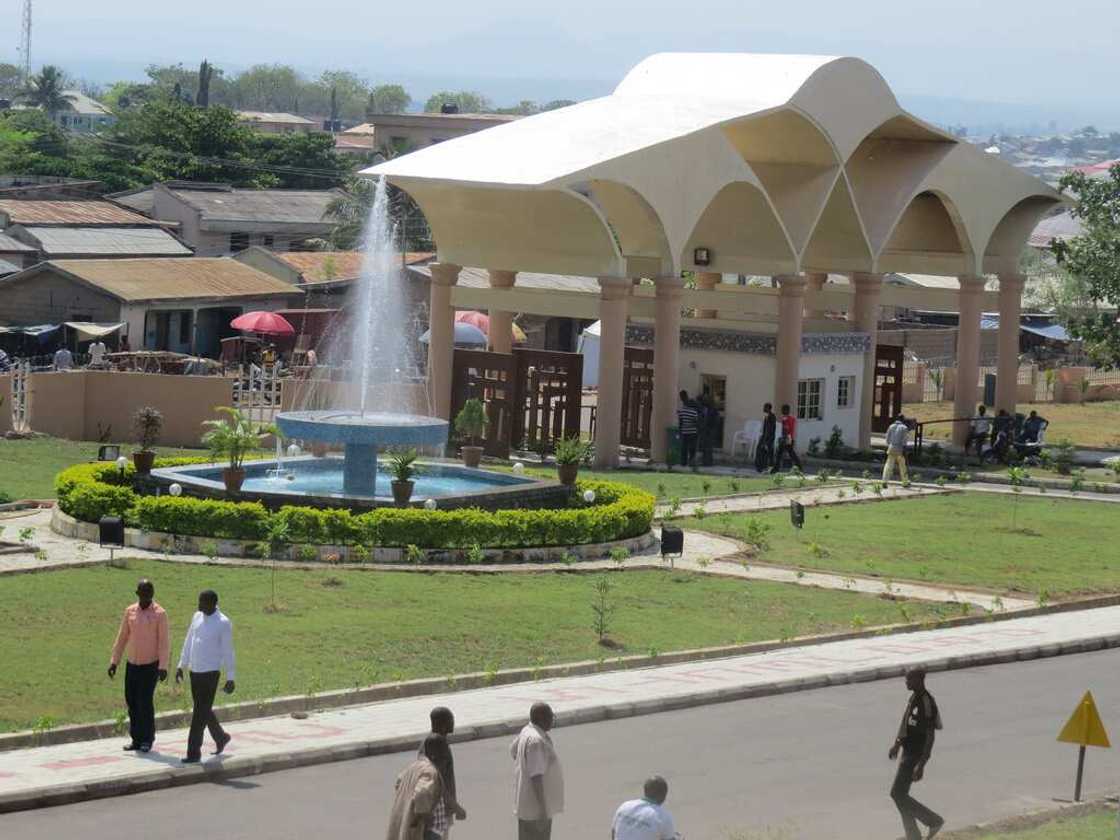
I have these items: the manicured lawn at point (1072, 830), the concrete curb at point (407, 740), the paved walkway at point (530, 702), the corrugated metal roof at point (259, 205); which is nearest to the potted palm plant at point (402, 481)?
the paved walkway at point (530, 702)

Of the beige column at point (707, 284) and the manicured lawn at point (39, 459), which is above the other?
the beige column at point (707, 284)

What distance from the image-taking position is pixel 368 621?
21.6 metres

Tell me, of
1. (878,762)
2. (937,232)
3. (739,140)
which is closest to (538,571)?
(878,762)

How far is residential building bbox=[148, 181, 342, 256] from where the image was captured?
245 feet

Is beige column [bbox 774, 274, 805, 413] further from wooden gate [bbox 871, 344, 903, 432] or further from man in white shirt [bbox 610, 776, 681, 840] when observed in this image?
man in white shirt [bbox 610, 776, 681, 840]

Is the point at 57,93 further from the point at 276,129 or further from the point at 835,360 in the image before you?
the point at 835,360

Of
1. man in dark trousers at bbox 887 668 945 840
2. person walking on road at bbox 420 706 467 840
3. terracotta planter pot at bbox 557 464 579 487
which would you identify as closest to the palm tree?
terracotta planter pot at bbox 557 464 579 487

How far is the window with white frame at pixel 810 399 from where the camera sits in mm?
42844

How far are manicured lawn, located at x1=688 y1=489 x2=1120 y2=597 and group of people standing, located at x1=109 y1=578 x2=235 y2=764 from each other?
1330cm

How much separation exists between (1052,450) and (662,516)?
15060 millimetres

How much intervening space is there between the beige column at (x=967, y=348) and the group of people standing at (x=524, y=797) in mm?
34524

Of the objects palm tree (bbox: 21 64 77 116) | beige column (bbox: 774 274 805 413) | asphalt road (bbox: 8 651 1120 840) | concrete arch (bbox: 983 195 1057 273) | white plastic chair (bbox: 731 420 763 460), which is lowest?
asphalt road (bbox: 8 651 1120 840)

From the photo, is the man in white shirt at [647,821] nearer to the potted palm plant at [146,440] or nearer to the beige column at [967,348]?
the potted palm plant at [146,440]

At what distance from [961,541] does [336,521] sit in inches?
391
